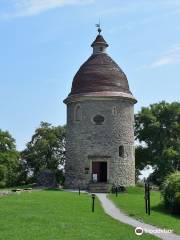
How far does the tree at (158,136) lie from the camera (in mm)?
53938

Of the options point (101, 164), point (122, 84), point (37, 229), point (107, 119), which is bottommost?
point (37, 229)

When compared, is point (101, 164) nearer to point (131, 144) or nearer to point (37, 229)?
point (131, 144)

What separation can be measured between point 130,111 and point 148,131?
27.6 feet

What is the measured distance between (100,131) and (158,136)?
36.1ft

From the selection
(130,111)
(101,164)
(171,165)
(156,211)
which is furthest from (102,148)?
(156,211)

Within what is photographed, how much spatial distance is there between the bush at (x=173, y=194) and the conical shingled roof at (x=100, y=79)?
815 inches

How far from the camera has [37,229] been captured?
52.4 feet

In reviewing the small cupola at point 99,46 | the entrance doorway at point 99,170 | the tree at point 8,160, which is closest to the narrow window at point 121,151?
the entrance doorway at point 99,170

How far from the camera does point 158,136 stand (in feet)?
183

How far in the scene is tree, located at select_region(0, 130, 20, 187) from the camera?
56.5 meters

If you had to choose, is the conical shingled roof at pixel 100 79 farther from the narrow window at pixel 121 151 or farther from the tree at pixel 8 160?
the tree at pixel 8 160
